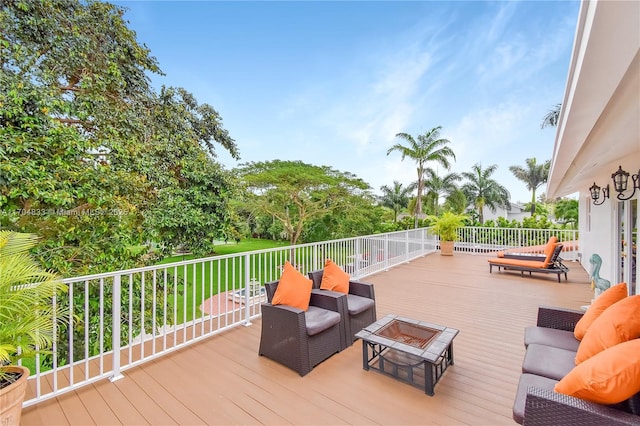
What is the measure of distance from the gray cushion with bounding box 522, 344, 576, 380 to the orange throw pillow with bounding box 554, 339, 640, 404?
0.56 meters

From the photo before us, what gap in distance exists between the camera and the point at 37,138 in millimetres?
3992

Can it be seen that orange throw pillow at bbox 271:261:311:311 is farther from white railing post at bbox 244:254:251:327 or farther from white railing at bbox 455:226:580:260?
white railing at bbox 455:226:580:260

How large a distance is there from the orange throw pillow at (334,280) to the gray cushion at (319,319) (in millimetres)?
409

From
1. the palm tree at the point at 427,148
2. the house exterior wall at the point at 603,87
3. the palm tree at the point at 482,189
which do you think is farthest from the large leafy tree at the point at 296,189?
the palm tree at the point at 482,189

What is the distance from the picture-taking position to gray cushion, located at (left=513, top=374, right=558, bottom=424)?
1.63 meters

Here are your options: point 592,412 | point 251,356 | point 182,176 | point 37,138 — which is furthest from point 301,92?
point 592,412

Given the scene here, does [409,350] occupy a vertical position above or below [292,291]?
below

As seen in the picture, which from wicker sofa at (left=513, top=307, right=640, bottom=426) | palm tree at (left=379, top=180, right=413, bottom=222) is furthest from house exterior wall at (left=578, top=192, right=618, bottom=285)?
palm tree at (left=379, top=180, right=413, bottom=222)

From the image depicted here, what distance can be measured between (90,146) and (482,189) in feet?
76.6

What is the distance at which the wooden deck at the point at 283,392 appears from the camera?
213 centimetres

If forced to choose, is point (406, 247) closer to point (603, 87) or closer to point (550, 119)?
point (603, 87)

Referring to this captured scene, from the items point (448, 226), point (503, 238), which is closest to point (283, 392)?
point (448, 226)

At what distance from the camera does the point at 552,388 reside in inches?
71.3

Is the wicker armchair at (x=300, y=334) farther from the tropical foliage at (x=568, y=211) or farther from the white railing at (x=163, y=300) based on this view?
the tropical foliage at (x=568, y=211)
